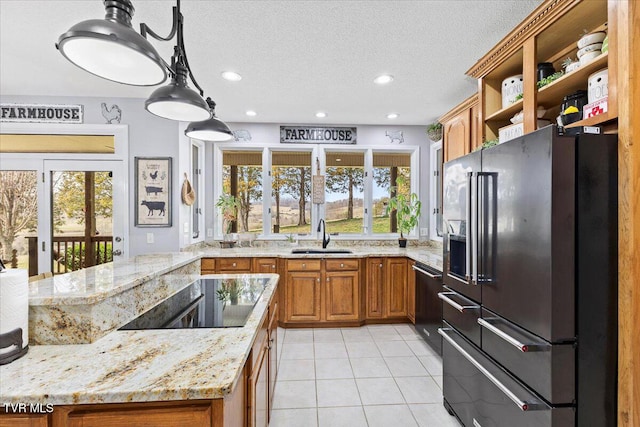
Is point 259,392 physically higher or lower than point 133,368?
lower

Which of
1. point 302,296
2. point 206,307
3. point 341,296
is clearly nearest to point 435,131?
point 341,296

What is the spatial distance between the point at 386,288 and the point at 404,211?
1095 millimetres

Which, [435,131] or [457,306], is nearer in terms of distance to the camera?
[457,306]

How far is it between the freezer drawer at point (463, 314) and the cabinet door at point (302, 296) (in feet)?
5.96

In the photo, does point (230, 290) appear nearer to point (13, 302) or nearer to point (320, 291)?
point (13, 302)

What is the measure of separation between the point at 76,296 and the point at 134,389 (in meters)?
0.58

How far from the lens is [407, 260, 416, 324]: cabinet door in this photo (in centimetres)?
357

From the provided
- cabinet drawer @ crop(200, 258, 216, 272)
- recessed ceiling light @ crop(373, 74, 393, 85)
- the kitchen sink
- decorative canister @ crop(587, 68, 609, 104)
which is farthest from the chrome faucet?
decorative canister @ crop(587, 68, 609, 104)

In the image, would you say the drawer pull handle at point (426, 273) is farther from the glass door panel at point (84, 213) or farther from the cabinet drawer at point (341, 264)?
the glass door panel at point (84, 213)

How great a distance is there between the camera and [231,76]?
2787 millimetres

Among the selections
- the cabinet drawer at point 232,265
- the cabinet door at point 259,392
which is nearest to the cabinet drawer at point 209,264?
the cabinet drawer at point 232,265

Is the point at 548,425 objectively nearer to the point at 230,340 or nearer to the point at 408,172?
the point at 230,340

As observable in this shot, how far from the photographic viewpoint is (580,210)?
1268 mm

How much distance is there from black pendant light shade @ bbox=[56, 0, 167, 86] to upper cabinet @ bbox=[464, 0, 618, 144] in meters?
1.93
